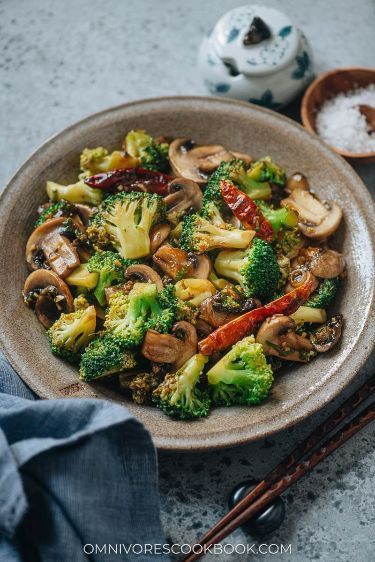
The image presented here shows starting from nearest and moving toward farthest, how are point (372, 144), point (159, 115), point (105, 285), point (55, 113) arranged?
1. point (105, 285)
2. point (159, 115)
3. point (372, 144)
4. point (55, 113)

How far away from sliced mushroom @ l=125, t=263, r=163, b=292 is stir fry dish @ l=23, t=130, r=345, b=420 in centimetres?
1

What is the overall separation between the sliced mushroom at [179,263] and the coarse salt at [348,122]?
62.9 inches

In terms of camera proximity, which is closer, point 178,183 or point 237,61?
point 178,183

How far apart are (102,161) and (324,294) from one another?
1.56 metres

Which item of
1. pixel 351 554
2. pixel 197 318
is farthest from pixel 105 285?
pixel 351 554

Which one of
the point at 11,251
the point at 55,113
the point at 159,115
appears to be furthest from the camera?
the point at 55,113

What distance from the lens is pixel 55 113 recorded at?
16.1 ft

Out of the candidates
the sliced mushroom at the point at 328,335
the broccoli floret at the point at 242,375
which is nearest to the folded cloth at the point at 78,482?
the broccoli floret at the point at 242,375

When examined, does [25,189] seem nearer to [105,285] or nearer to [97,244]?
[97,244]

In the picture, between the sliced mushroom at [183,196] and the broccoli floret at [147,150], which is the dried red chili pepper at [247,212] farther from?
the broccoli floret at [147,150]

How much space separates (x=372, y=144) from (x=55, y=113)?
241 centimetres

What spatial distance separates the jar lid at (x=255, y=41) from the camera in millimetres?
4305

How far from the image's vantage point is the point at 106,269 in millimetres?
3365

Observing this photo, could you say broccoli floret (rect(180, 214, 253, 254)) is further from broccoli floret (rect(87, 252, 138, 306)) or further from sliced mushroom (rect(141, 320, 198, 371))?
sliced mushroom (rect(141, 320, 198, 371))
